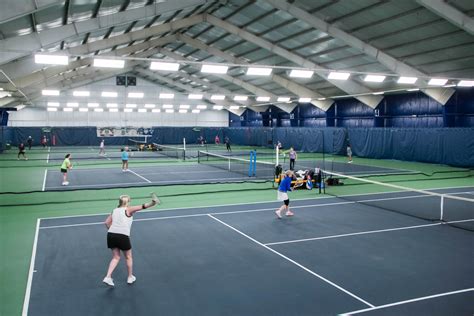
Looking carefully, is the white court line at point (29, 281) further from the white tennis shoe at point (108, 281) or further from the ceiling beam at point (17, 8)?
the ceiling beam at point (17, 8)

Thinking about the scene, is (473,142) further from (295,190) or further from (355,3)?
(295,190)

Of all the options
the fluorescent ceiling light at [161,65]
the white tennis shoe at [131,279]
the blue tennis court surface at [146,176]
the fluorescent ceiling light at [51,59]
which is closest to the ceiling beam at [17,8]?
the fluorescent ceiling light at [51,59]

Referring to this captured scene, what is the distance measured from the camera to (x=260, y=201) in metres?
17.5

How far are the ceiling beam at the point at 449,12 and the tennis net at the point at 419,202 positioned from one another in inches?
340

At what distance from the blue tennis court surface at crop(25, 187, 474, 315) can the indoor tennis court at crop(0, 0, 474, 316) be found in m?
0.05

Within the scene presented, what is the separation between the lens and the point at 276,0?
85.1 ft

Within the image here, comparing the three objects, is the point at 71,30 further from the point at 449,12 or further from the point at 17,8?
the point at 449,12

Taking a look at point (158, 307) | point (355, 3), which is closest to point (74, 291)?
point (158, 307)

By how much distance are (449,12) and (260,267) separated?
18461 mm

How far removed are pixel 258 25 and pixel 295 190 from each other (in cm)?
1609

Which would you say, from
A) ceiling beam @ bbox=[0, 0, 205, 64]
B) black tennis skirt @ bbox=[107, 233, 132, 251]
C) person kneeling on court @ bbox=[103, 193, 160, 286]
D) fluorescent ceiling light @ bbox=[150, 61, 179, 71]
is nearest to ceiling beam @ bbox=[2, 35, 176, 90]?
ceiling beam @ bbox=[0, 0, 205, 64]

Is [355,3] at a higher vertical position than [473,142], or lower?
higher

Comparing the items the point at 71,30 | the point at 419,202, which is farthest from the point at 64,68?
the point at 419,202

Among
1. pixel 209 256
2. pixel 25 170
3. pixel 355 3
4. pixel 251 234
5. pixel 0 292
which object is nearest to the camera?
pixel 0 292
